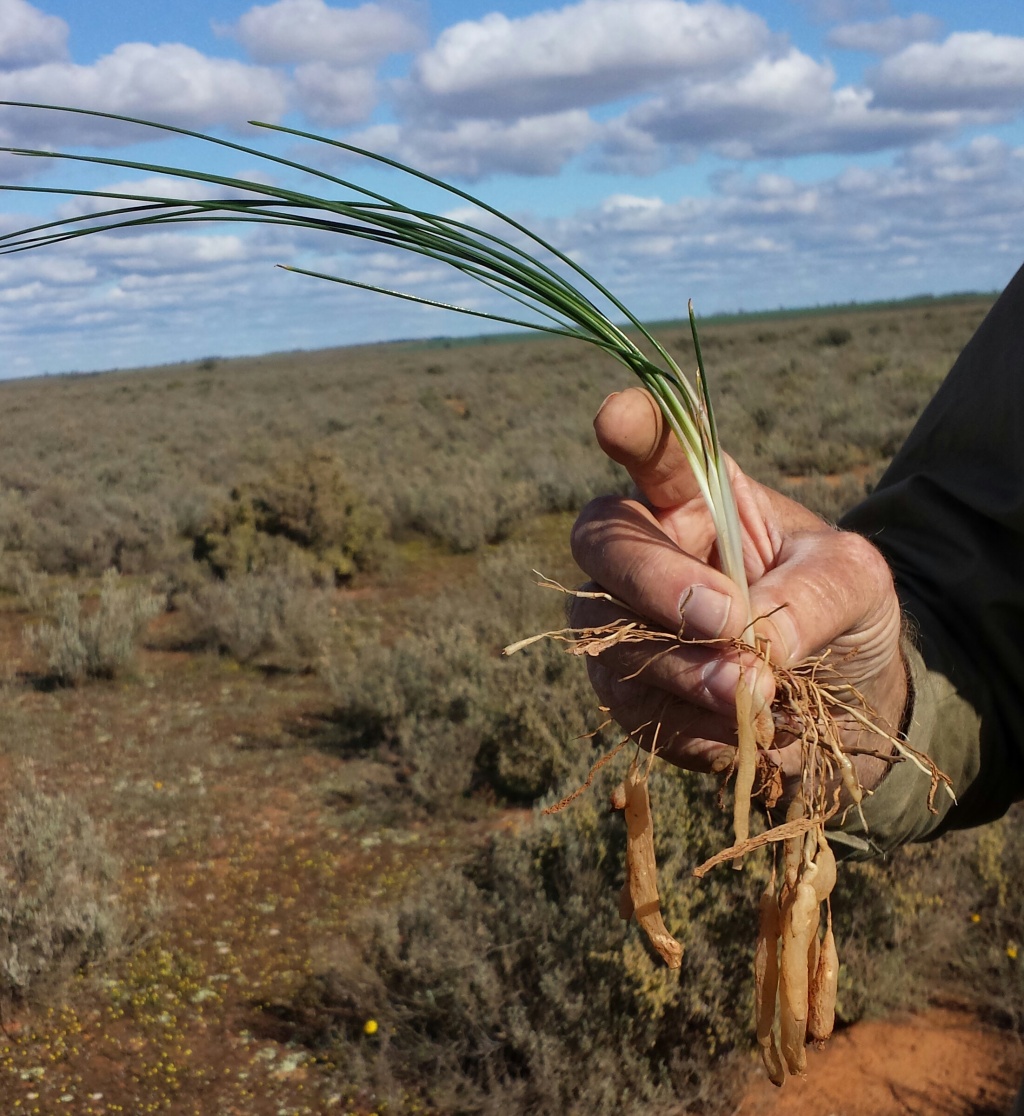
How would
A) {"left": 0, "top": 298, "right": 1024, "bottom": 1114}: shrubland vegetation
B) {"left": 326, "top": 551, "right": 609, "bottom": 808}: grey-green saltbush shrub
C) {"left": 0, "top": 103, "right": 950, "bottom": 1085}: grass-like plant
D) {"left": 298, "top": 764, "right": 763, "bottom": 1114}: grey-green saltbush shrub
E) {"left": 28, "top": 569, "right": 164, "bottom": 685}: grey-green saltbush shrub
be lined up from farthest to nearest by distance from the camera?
{"left": 28, "top": 569, "right": 164, "bottom": 685}: grey-green saltbush shrub < {"left": 326, "top": 551, "right": 609, "bottom": 808}: grey-green saltbush shrub < {"left": 0, "top": 298, "right": 1024, "bottom": 1114}: shrubland vegetation < {"left": 298, "top": 764, "right": 763, "bottom": 1114}: grey-green saltbush shrub < {"left": 0, "top": 103, "right": 950, "bottom": 1085}: grass-like plant

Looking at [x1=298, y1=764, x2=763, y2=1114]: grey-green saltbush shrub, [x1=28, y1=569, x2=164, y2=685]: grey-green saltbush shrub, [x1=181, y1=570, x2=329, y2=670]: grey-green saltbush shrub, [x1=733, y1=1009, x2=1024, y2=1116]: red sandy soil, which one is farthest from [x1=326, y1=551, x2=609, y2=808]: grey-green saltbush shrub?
[x1=733, y1=1009, x2=1024, y2=1116]: red sandy soil

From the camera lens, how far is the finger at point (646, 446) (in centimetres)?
130

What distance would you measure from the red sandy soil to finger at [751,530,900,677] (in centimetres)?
238

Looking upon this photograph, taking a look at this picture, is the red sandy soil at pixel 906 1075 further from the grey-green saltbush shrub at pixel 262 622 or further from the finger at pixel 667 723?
the grey-green saltbush shrub at pixel 262 622

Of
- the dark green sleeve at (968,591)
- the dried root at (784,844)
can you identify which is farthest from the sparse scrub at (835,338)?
the dried root at (784,844)

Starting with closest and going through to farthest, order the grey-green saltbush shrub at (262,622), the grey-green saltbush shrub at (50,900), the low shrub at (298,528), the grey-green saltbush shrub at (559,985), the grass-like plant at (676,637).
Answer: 1. the grass-like plant at (676,637)
2. the grey-green saltbush shrub at (559,985)
3. the grey-green saltbush shrub at (50,900)
4. the grey-green saltbush shrub at (262,622)
5. the low shrub at (298,528)

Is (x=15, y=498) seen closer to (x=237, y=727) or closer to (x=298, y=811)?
(x=237, y=727)

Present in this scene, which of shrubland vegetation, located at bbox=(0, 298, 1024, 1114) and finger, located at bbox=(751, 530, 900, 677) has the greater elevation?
finger, located at bbox=(751, 530, 900, 677)

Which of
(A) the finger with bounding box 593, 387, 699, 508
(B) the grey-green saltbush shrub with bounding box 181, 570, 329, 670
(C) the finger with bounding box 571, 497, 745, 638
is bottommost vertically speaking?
(B) the grey-green saltbush shrub with bounding box 181, 570, 329, 670

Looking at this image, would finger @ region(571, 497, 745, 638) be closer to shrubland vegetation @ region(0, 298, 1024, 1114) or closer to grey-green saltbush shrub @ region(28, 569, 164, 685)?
shrubland vegetation @ region(0, 298, 1024, 1114)

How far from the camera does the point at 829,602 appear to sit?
4.44 feet

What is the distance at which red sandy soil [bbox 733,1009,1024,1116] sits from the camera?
128 inches

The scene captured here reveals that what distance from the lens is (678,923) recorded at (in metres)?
3.22

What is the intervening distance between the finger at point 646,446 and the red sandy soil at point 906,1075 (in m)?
2.60
